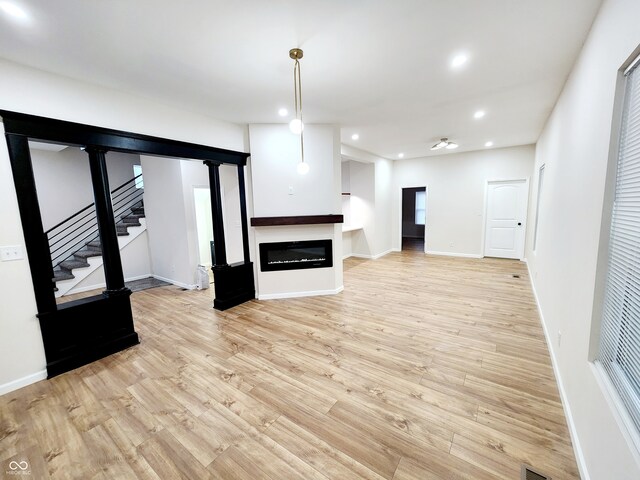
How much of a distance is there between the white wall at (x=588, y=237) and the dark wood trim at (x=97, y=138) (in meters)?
3.86

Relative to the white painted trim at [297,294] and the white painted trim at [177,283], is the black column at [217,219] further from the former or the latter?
the white painted trim at [177,283]

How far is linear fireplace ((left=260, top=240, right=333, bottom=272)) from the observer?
4289 millimetres

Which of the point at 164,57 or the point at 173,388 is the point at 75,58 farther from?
the point at 173,388

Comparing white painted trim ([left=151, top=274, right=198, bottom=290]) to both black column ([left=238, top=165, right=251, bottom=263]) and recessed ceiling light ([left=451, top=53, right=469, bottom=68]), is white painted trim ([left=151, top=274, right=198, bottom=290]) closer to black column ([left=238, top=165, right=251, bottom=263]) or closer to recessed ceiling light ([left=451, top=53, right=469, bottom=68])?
black column ([left=238, top=165, right=251, bottom=263])

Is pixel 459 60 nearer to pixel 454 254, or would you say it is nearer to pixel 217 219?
pixel 217 219

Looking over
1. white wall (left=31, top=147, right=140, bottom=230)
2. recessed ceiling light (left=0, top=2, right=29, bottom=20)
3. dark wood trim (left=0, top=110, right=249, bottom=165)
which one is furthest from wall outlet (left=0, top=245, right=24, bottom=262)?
white wall (left=31, top=147, right=140, bottom=230)

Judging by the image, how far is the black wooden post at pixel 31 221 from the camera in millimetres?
2270

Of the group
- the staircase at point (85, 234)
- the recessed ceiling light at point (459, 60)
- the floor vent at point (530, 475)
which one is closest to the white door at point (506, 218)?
the recessed ceiling light at point (459, 60)

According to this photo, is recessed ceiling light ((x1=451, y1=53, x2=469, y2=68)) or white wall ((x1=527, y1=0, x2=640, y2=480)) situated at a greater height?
recessed ceiling light ((x1=451, y1=53, x2=469, y2=68))

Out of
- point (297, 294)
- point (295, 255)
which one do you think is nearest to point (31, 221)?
point (295, 255)

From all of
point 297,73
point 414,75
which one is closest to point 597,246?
point 414,75

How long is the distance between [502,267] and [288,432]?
235 inches

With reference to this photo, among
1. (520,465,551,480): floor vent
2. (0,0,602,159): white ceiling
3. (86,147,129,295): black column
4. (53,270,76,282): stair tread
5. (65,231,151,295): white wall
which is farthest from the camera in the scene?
(65,231,151,295): white wall

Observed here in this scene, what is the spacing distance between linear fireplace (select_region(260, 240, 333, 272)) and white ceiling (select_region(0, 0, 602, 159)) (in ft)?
6.62
